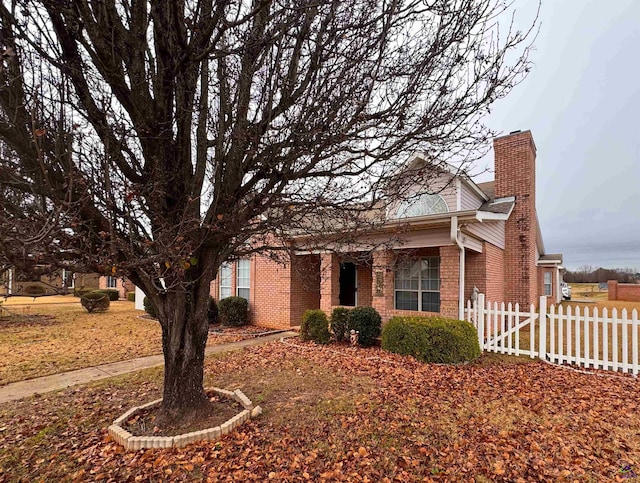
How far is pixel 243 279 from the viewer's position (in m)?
13.5

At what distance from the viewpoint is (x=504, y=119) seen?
19.9ft

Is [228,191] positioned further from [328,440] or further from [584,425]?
[584,425]

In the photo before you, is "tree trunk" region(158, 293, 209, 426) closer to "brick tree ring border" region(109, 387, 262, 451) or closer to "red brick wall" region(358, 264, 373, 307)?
"brick tree ring border" region(109, 387, 262, 451)

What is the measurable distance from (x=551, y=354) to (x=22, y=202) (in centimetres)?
965

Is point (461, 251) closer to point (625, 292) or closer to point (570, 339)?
point (570, 339)

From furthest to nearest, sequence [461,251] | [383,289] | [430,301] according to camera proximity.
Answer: [430,301] < [383,289] < [461,251]

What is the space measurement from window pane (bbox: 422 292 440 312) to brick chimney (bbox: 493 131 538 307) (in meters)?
4.31

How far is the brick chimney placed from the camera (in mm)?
12547

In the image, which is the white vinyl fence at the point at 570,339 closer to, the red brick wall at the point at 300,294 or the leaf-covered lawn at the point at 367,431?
the leaf-covered lawn at the point at 367,431

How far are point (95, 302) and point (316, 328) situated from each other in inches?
528

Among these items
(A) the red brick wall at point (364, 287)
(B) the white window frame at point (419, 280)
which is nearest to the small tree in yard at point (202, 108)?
(B) the white window frame at point (419, 280)

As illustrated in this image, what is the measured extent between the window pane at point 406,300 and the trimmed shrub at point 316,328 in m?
2.78

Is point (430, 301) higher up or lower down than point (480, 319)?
higher up

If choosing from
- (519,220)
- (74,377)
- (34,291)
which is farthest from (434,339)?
(519,220)
